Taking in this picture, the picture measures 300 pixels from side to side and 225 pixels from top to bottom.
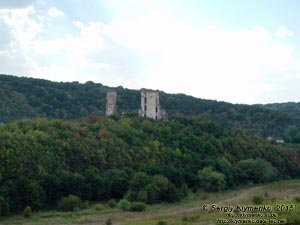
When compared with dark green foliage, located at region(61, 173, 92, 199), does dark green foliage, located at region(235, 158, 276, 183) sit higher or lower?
higher

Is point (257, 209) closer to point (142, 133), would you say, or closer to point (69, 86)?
point (142, 133)

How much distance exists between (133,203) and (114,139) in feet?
63.7

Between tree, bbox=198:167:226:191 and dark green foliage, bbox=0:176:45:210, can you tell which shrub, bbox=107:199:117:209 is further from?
tree, bbox=198:167:226:191

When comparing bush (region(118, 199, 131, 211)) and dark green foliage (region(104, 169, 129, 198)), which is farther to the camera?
dark green foliage (region(104, 169, 129, 198))

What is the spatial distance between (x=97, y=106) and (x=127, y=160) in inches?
2744

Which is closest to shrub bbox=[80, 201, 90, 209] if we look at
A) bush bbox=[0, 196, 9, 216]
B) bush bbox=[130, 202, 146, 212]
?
bush bbox=[130, 202, 146, 212]

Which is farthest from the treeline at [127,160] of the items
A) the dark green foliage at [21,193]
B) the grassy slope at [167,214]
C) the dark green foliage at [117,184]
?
the grassy slope at [167,214]

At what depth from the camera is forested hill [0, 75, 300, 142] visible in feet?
386

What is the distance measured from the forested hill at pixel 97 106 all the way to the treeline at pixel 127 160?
3838 centimetres

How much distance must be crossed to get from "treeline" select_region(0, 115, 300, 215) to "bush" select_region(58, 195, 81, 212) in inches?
65.6

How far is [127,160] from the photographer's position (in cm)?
6500

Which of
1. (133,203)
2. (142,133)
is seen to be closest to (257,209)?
(133,203)

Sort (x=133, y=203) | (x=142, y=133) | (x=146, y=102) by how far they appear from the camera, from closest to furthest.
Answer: (x=133, y=203) < (x=142, y=133) < (x=146, y=102)

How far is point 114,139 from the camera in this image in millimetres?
68125
